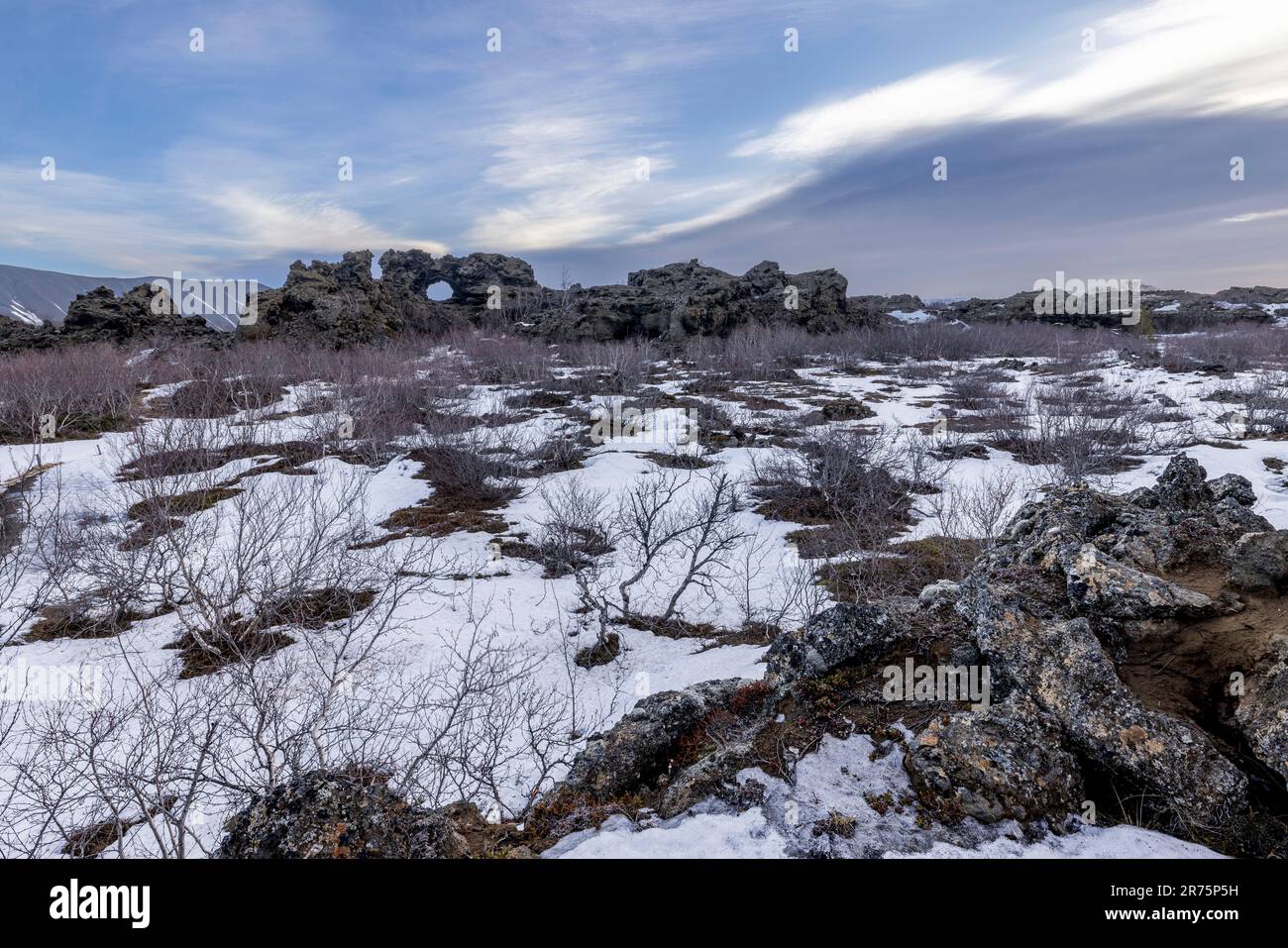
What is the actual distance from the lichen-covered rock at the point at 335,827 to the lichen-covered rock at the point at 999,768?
1965mm

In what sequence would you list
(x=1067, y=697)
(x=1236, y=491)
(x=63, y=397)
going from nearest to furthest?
(x=1067, y=697) → (x=1236, y=491) → (x=63, y=397)

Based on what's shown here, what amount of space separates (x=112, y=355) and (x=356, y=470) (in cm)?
1682

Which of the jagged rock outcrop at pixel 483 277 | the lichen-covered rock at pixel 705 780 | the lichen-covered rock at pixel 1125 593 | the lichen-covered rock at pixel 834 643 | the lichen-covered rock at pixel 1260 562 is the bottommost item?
the lichen-covered rock at pixel 705 780

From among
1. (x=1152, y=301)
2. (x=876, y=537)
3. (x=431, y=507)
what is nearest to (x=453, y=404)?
(x=431, y=507)

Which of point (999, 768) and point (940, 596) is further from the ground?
point (940, 596)

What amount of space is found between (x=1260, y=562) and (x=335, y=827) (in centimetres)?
418

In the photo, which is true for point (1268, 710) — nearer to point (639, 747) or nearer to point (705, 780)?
point (705, 780)

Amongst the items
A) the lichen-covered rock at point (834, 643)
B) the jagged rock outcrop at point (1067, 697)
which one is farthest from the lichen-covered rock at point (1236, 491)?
the lichen-covered rock at point (834, 643)

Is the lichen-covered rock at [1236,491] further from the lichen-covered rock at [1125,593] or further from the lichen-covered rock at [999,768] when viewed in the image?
the lichen-covered rock at [999,768]

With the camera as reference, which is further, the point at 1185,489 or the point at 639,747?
the point at 1185,489

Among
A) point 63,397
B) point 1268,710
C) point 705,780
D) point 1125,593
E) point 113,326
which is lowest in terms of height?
point 705,780

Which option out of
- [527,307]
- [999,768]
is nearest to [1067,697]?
[999,768]

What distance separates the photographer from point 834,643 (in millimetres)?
3406

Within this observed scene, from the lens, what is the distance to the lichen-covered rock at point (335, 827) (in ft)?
7.57
